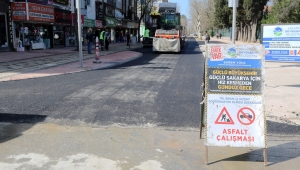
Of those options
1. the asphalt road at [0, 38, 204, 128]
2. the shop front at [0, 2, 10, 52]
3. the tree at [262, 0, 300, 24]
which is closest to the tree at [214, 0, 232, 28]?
the tree at [262, 0, 300, 24]

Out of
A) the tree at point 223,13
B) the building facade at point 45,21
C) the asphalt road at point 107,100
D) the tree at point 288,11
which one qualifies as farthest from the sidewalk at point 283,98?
the tree at point 223,13

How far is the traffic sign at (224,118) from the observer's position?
4.31 m

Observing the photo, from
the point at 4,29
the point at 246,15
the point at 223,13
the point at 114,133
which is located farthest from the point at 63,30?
the point at 223,13

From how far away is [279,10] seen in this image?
37312 mm

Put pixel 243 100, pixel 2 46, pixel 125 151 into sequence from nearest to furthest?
pixel 243 100
pixel 125 151
pixel 2 46

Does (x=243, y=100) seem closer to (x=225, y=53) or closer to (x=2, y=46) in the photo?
(x=225, y=53)

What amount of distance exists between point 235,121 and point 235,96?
354 millimetres

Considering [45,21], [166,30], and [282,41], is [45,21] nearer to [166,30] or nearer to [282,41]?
[166,30]

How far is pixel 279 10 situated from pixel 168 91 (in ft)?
110

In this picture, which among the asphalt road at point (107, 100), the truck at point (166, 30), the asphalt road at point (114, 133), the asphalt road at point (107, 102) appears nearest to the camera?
the asphalt road at point (114, 133)

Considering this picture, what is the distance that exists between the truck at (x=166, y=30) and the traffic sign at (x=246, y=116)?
21528 mm

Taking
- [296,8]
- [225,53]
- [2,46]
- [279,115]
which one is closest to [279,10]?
[296,8]

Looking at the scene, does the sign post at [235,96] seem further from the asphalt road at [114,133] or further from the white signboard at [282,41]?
the white signboard at [282,41]

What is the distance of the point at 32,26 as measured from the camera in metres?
26.1
